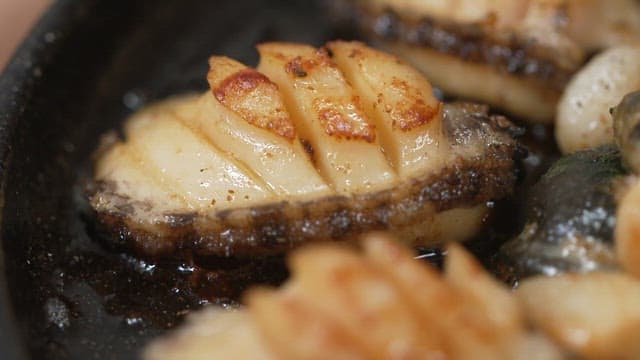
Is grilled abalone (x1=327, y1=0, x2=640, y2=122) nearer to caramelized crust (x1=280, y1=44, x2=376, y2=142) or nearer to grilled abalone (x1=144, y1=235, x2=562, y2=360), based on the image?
caramelized crust (x1=280, y1=44, x2=376, y2=142)

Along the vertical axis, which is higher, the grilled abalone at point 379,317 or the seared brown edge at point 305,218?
the grilled abalone at point 379,317

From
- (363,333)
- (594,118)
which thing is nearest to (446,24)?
(594,118)

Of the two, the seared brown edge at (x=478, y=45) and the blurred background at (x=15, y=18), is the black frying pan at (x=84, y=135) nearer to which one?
the seared brown edge at (x=478, y=45)

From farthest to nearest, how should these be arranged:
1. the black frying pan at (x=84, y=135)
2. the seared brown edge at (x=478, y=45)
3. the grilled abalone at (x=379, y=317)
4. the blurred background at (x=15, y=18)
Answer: the blurred background at (x=15, y=18) < the seared brown edge at (x=478, y=45) < the black frying pan at (x=84, y=135) < the grilled abalone at (x=379, y=317)

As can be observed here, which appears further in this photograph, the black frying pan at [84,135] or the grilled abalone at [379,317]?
the black frying pan at [84,135]

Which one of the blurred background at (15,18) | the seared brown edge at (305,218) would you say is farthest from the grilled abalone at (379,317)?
the blurred background at (15,18)

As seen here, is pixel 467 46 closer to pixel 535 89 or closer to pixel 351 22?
pixel 535 89

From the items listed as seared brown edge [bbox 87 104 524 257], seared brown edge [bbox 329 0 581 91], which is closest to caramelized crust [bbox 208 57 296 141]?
seared brown edge [bbox 87 104 524 257]

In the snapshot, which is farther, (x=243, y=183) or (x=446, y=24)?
(x=446, y=24)
